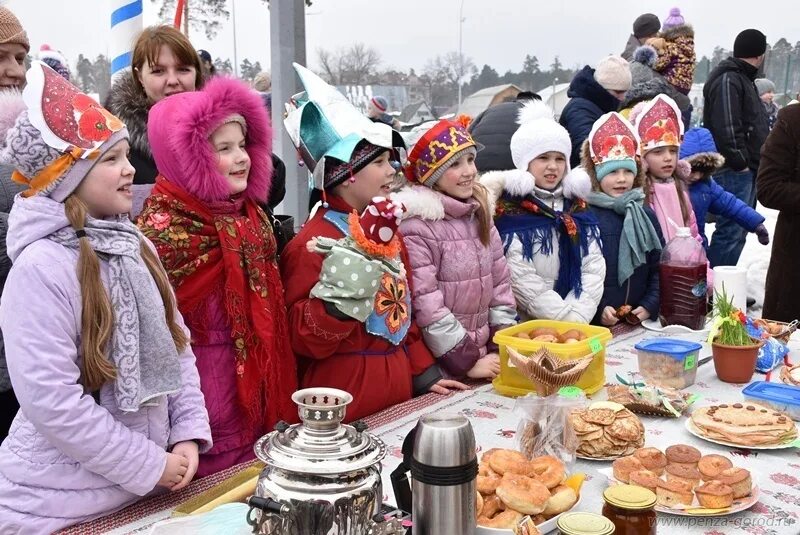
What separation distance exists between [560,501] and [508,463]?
14cm

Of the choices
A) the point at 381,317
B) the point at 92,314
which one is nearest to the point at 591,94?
the point at 381,317

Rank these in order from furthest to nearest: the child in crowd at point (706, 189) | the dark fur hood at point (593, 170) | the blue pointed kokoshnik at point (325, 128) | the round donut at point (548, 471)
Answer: the child in crowd at point (706, 189) → the dark fur hood at point (593, 170) → the blue pointed kokoshnik at point (325, 128) → the round donut at point (548, 471)

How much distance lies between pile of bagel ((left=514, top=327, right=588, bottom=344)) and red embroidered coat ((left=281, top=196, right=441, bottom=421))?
388 millimetres

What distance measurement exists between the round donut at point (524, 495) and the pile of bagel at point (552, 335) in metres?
0.90

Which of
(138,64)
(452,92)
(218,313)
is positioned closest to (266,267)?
(218,313)

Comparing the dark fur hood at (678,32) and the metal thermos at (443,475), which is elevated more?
the dark fur hood at (678,32)

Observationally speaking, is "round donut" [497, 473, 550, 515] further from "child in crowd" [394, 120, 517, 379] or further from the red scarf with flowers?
"child in crowd" [394, 120, 517, 379]

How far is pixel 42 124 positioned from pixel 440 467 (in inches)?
46.3

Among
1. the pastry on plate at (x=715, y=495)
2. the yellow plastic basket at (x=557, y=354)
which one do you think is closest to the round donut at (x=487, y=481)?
the pastry on plate at (x=715, y=495)

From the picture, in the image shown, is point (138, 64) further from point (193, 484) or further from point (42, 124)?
point (193, 484)

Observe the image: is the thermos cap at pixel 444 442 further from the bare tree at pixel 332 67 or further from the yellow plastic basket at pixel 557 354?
the bare tree at pixel 332 67

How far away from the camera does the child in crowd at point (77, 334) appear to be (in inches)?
63.2

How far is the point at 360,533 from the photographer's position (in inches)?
48.3

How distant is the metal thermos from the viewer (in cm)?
128
